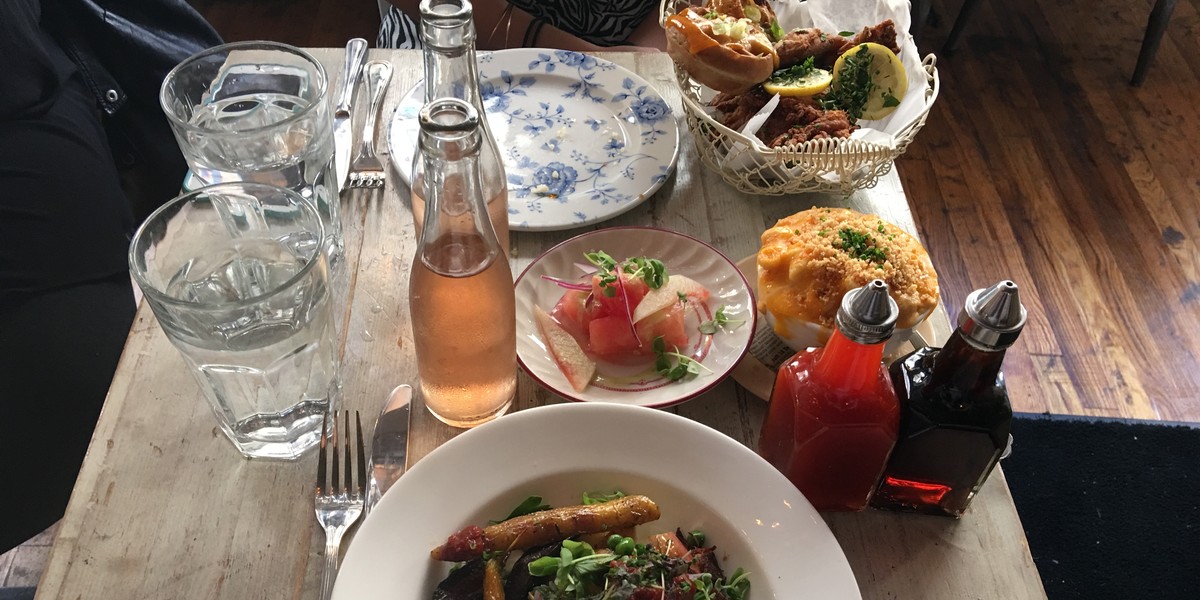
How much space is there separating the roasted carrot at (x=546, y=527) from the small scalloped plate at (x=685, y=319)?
14 centimetres

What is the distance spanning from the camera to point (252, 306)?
25.5 inches

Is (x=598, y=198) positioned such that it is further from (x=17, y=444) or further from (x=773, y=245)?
(x=17, y=444)

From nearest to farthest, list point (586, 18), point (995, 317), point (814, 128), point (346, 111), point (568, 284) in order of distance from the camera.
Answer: point (995, 317), point (568, 284), point (814, 128), point (346, 111), point (586, 18)

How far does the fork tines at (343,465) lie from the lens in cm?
73

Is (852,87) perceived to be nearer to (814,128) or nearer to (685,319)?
(814,128)

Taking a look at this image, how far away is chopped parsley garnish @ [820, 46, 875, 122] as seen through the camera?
108 cm

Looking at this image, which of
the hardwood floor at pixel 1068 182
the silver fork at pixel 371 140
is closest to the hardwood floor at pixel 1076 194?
the hardwood floor at pixel 1068 182

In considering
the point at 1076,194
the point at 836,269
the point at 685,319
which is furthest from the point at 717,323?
the point at 1076,194

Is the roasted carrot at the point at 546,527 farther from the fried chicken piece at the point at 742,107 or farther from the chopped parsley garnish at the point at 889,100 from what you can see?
the chopped parsley garnish at the point at 889,100

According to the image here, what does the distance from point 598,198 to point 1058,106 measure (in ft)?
7.34

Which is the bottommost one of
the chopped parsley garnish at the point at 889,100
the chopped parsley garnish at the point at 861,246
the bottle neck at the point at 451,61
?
the chopped parsley garnish at the point at 889,100

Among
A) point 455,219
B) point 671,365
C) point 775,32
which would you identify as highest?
point 455,219

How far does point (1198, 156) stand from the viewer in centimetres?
249

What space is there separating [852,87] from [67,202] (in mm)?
1122
